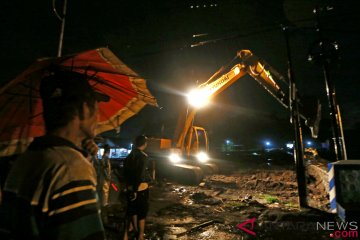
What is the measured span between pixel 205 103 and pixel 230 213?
254 inches

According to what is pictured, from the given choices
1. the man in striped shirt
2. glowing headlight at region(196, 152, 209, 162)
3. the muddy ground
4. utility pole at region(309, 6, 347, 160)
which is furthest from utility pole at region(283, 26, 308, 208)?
the man in striped shirt

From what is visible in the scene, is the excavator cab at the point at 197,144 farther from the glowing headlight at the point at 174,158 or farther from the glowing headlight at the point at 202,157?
the glowing headlight at the point at 174,158

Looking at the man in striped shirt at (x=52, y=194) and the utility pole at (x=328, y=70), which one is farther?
the utility pole at (x=328, y=70)

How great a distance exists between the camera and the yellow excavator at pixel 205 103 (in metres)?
11.4

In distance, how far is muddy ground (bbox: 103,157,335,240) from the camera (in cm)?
616

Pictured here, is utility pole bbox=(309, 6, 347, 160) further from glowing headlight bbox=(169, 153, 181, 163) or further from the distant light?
glowing headlight bbox=(169, 153, 181, 163)

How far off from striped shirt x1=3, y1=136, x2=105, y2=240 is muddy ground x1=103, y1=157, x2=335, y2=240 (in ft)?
17.2

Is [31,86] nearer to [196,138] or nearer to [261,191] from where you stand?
[261,191]

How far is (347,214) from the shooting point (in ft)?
17.0

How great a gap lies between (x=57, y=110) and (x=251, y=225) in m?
6.54

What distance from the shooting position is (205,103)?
13.2 m

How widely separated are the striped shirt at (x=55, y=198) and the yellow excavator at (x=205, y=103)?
11.1 metres

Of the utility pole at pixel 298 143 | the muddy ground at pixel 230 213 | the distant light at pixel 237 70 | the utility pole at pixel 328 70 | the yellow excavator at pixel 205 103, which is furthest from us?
the distant light at pixel 237 70

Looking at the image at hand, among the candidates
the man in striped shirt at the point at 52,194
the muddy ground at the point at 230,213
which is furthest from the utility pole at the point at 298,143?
the man in striped shirt at the point at 52,194
